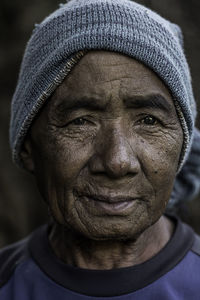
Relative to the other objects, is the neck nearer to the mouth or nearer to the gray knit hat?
the mouth

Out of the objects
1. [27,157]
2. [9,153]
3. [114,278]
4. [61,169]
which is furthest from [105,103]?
[9,153]

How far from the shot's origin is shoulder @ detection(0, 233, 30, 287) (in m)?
2.58

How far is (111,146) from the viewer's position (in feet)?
7.13

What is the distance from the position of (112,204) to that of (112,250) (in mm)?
341

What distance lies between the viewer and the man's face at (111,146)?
2.21 metres

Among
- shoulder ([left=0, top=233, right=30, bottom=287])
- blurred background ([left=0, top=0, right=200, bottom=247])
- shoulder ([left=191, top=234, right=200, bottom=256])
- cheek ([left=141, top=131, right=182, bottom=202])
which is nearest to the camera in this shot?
cheek ([left=141, top=131, right=182, bottom=202])

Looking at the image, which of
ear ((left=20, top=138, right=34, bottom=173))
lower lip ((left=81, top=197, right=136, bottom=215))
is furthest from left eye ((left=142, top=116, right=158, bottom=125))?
ear ((left=20, top=138, right=34, bottom=173))

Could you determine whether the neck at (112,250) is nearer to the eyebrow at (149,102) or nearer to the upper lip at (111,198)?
the upper lip at (111,198)

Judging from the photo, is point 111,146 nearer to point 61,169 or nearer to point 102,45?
point 61,169

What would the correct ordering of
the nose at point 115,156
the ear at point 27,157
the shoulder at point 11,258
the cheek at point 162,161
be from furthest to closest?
the ear at point 27,157 → the shoulder at point 11,258 → the cheek at point 162,161 → the nose at point 115,156

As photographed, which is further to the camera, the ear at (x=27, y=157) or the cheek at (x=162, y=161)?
the ear at (x=27, y=157)

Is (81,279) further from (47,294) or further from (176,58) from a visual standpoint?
(176,58)

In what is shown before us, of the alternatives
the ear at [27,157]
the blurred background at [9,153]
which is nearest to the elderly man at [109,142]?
the ear at [27,157]

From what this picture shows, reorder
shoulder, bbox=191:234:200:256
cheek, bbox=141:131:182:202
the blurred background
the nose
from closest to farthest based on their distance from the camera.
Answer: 1. the nose
2. cheek, bbox=141:131:182:202
3. shoulder, bbox=191:234:200:256
4. the blurred background
